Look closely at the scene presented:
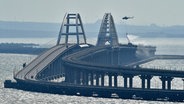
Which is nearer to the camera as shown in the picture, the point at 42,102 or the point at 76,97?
the point at 42,102

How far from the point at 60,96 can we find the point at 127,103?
19.4m

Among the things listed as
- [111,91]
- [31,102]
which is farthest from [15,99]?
[111,91]

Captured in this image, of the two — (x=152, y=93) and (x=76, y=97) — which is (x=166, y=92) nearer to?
(x=152, y=93)

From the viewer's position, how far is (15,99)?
187 metres

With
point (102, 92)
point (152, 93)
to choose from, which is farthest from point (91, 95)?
point (152, 93)

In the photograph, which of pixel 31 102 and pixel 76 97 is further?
pixel 76 97

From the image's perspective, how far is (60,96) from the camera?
196000mm

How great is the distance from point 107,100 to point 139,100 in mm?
5853

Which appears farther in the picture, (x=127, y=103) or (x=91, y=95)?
(x=91, y=95)

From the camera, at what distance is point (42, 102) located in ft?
594

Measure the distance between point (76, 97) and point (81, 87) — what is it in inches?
248

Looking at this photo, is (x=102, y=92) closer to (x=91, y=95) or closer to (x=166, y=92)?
(x=91, y=95)

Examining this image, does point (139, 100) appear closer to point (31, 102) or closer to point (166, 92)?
point (166, 92)

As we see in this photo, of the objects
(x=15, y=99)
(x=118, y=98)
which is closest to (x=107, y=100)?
(x=118, y=98)
